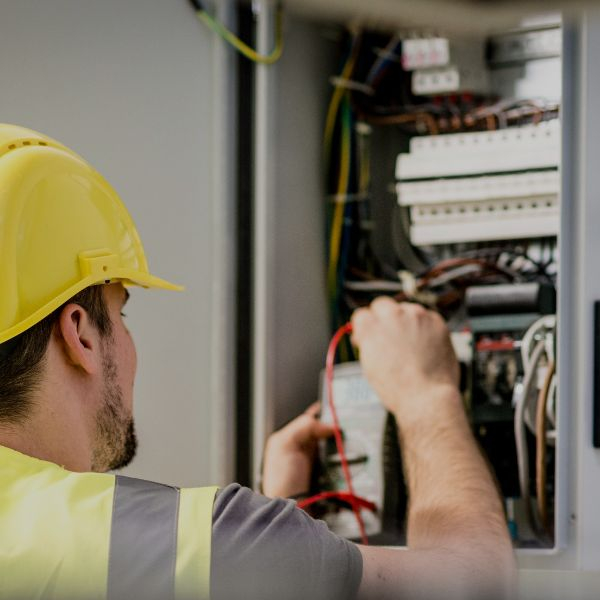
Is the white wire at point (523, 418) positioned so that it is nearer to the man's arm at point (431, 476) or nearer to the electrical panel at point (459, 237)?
the electrical panel at point (459, 237)

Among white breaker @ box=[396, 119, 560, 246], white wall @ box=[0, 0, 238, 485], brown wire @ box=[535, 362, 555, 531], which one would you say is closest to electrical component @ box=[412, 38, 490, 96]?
white breaker @ box=[396, 119, 560, 246]

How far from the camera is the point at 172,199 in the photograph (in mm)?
2023

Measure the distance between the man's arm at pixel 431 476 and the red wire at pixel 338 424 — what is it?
0.07 metres

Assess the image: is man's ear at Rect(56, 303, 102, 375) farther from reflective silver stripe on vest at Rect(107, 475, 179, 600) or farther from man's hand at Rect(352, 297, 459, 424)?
man's hand at Rect(352, 297, 459, 424)

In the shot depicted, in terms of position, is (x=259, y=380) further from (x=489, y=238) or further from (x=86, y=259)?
(x=86, y=259)

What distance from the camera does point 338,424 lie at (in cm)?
201

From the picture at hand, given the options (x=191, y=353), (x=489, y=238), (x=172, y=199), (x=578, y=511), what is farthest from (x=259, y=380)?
(x=578, y=511)

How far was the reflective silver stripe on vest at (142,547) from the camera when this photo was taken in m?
1.12

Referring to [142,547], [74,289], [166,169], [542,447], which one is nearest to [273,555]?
[142,547]

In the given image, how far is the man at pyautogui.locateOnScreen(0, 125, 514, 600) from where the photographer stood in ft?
3.69

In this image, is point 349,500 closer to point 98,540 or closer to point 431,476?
point 431,476

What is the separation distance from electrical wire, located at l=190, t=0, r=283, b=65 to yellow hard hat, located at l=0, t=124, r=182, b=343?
69cm

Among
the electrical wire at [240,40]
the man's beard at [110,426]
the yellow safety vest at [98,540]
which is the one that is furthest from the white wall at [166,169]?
the yellow safety vest at [98,540]

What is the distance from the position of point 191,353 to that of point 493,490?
27.7 inches
